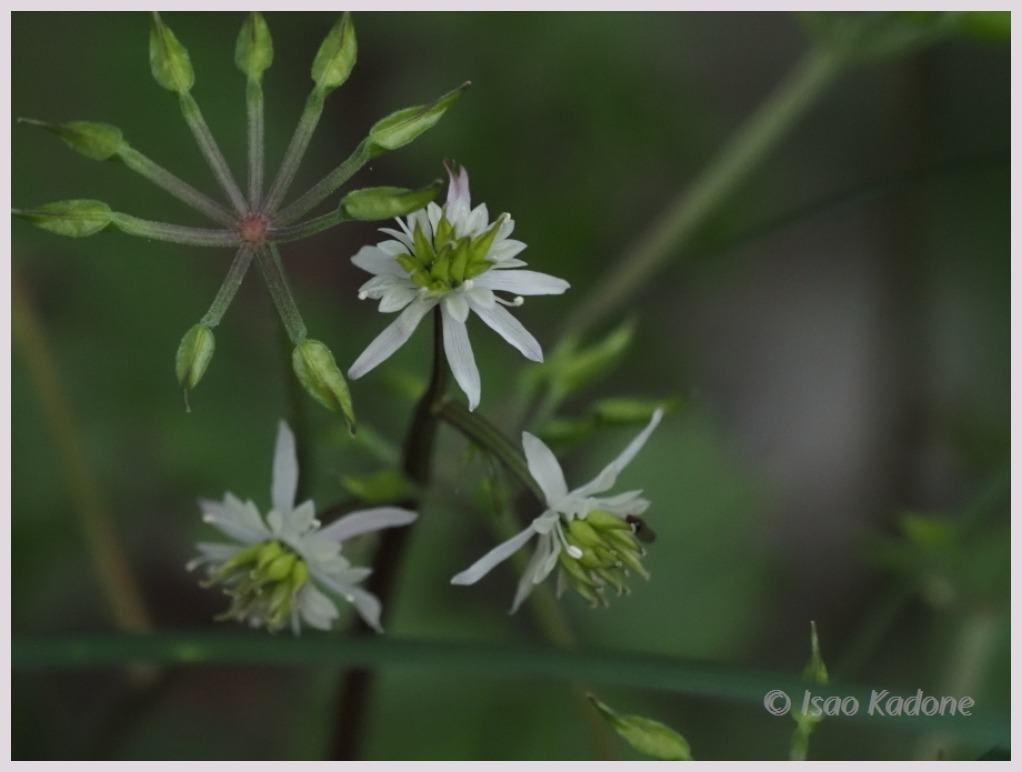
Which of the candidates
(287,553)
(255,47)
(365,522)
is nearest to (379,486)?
(365,522)

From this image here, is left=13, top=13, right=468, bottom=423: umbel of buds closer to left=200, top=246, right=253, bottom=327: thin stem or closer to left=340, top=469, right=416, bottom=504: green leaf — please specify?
left=200, top=246, right=253, bottom=327: thin stem

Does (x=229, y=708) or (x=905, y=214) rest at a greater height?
(x=905, y=214)

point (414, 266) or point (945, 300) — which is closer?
point (414, 266)

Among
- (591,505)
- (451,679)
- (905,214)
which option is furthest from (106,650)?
(905,214)

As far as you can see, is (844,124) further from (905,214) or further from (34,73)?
(34,73)

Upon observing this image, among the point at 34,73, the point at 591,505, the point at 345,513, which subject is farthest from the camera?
the point at 34,73

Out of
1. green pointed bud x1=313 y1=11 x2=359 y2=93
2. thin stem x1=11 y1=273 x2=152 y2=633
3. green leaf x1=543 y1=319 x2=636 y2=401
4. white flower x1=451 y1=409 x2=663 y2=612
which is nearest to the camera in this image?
green pointed bud x1=313 y1=11 x2=359 y2=93

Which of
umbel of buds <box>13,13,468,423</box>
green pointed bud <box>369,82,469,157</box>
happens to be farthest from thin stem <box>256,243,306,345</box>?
green pointed bud <box>369,82,469,157</box>
